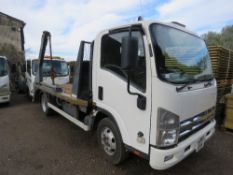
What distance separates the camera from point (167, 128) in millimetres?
2172

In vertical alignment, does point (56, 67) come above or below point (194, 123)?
above

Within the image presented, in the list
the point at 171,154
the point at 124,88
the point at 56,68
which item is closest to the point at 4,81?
the point at 56,68

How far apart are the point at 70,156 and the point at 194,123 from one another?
2.24 m

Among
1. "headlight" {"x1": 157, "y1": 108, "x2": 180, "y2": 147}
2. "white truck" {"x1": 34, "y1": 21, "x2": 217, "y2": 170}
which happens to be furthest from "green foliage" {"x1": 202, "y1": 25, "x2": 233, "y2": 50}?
"headlight" {"x1": 157, "y1": 108, "x2": 180, "y2": 147}

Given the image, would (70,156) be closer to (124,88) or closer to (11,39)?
(124,88)

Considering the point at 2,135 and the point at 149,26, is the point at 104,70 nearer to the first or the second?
the point at 149,26

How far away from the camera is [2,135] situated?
4.33 metres

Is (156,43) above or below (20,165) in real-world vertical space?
above

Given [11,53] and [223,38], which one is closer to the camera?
[11,53]

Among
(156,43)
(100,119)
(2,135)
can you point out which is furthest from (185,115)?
(2,135)

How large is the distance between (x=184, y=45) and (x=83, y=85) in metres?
2.02

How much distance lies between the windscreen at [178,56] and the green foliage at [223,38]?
1378cm

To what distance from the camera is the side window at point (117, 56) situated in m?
2.29

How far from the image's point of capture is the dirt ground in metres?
2.93
